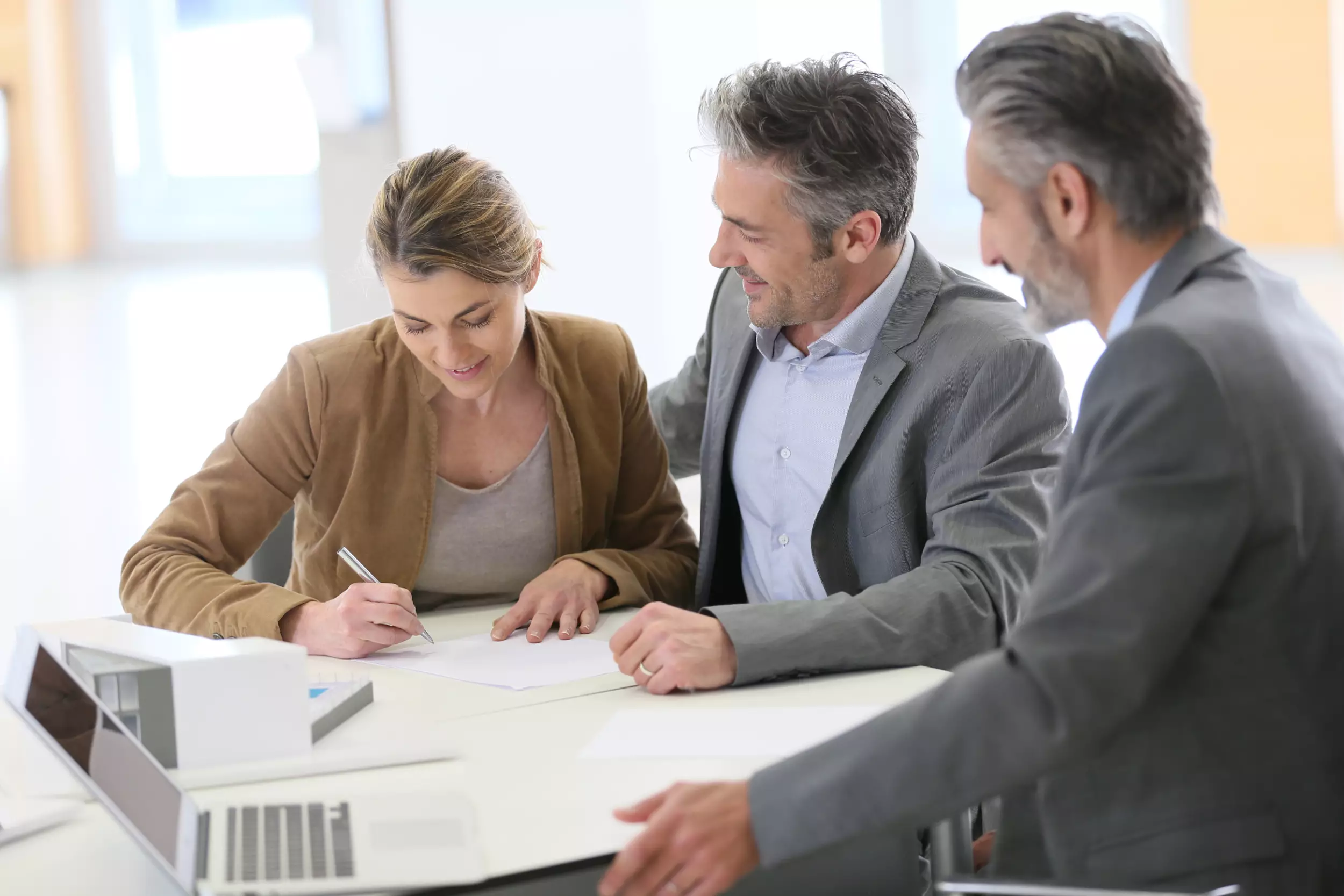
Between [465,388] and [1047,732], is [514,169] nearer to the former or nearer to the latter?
[465,388]

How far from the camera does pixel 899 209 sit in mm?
2154

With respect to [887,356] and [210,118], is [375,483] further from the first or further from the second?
[210,118]

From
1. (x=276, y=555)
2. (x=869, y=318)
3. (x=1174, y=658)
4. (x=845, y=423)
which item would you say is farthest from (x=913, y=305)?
(x=276, y=555)

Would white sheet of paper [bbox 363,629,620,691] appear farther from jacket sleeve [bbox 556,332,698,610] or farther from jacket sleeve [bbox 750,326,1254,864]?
jacket sleeve [bbox 750,326,1254,864]

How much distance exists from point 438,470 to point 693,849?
121 centimetres

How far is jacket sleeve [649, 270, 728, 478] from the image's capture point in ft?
8.36

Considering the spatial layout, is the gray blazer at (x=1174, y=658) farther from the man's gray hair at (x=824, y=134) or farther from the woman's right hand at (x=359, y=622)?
the man's gray hair at (x=824, y=134)

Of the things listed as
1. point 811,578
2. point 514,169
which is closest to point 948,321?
point 811,578

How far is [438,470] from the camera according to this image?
2.28 m

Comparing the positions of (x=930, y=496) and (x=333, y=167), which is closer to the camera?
(x=930, y=496)

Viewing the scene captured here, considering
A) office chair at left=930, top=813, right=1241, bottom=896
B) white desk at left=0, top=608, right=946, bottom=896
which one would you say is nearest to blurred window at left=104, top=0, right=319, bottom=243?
white desk at left=0, top=608, right=946, bottom=896

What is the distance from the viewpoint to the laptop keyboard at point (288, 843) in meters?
1.23

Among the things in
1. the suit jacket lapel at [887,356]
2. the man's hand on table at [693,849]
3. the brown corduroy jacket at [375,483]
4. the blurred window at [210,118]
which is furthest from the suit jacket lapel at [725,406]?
the blurred window at [210,118]

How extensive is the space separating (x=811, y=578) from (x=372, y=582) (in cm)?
68
